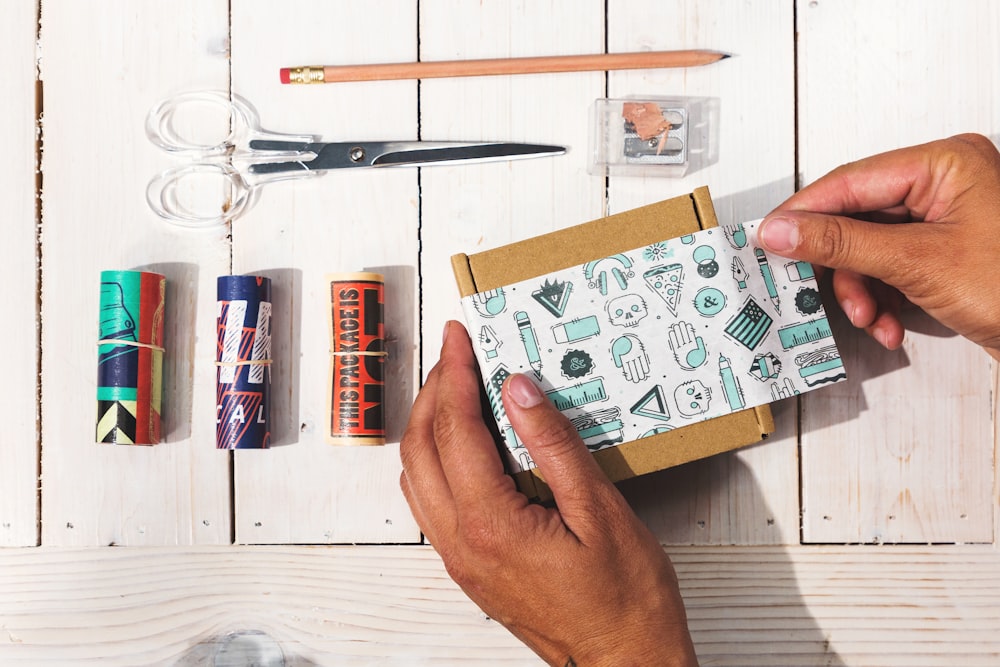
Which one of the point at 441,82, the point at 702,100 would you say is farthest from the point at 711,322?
the point at 441,82

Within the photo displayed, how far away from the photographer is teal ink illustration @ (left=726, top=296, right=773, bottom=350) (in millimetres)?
712

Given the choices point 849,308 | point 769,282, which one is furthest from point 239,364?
point 849,308

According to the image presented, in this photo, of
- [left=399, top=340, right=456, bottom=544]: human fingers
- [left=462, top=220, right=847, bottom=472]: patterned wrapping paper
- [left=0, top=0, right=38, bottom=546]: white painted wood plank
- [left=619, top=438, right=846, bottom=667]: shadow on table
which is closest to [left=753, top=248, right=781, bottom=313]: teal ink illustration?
[left=462, top=220, right=847, bottom=472]: patterned wrapping paper

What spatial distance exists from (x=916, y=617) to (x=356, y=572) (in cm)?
67

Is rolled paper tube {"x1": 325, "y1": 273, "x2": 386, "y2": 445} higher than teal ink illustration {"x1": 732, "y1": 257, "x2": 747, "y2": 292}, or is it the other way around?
teal ink illustration {"x1": 732, "y1": 257, "x2": 747, "y2": 292}

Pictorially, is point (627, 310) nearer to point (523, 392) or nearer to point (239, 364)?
point (523, 392)

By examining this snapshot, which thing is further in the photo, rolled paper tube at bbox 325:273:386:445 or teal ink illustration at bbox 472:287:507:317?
rolled paper tube at bbox 325:273:386:445

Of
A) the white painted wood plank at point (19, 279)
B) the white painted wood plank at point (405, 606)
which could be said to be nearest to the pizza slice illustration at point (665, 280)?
the white painted wood plank at point (405, 606)

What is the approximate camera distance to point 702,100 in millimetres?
880

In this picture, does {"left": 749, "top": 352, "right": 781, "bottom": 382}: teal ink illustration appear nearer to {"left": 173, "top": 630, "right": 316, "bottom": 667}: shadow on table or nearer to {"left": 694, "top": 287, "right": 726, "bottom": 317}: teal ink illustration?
{"left": 694, "top": 287, "right": 726, "bottom": 317}: teal ink illustration

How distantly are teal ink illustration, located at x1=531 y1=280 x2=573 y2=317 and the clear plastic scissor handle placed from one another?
0.35m

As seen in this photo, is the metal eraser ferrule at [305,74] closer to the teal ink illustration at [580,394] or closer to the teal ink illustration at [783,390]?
the teal ink illustration at [580,394]

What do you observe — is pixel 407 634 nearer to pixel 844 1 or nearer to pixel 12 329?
pixel 12 329

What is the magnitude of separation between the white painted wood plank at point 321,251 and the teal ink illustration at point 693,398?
1.07 ft
